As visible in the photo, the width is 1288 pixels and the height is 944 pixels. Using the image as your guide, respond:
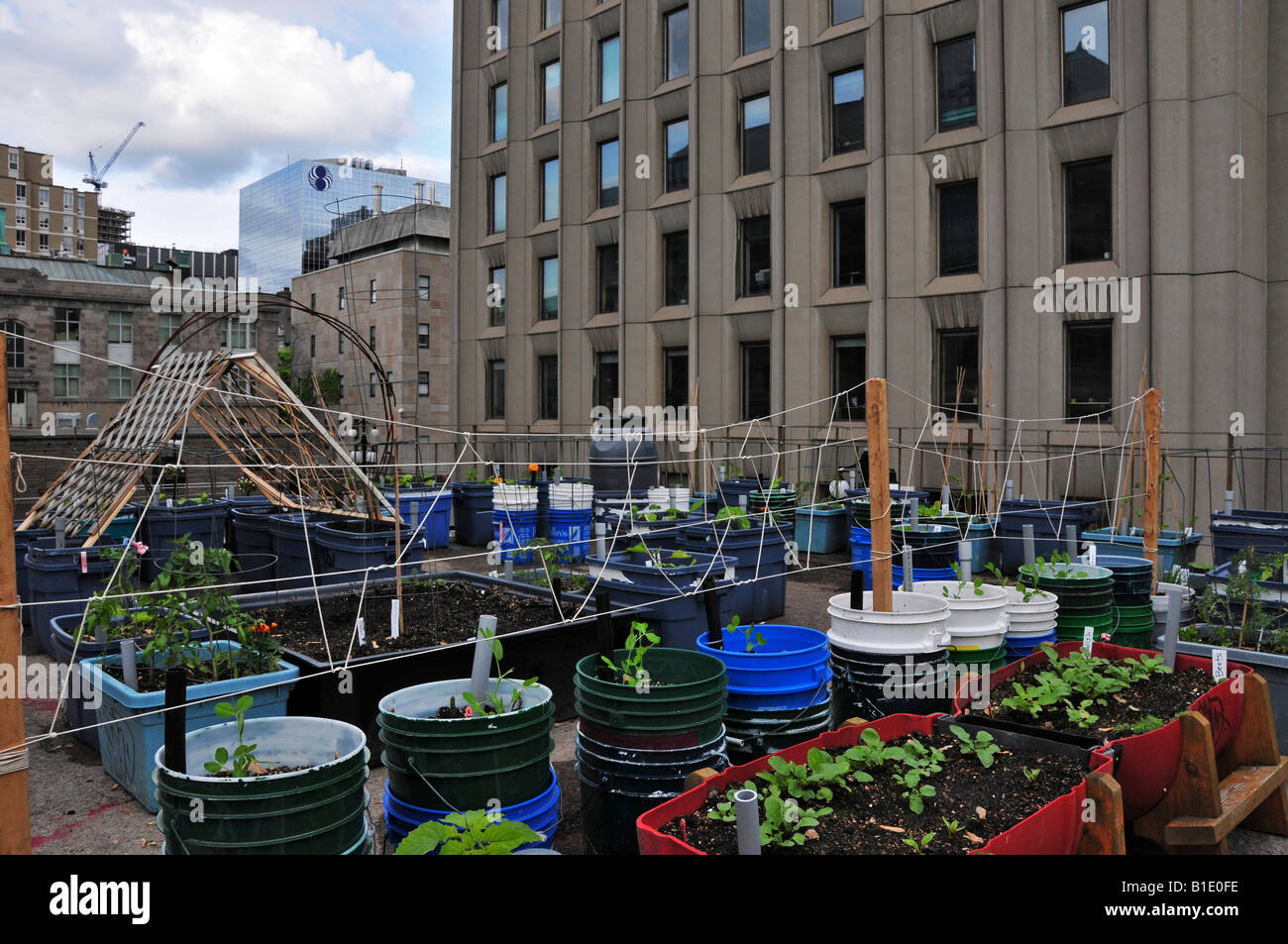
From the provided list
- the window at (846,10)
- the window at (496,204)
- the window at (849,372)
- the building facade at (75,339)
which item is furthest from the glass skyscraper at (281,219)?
the window at (849,372)

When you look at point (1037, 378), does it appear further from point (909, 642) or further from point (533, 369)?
point (533, 369)

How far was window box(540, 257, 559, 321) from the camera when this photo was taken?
2798 centimetres

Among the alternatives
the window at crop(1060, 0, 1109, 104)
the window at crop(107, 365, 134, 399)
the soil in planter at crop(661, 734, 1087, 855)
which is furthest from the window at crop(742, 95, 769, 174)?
the window at crop(107, 365, 134, 399)

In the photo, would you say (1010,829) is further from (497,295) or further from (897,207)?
(497,295)

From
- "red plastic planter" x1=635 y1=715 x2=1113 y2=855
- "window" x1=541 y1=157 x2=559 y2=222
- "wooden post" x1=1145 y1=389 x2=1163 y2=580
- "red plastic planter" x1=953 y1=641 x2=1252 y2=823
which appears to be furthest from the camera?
"window" x1=541 y1=157 x2=559 y2=222

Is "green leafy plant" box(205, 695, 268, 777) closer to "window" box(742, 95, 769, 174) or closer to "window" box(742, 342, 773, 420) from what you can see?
"window" box(742, 342, 773, 420)

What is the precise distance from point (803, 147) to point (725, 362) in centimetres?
527

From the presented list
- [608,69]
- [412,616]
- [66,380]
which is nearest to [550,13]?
[608,69]

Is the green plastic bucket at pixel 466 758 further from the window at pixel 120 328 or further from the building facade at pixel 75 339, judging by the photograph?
the window at pixel 120 328

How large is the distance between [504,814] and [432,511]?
37.2 ft

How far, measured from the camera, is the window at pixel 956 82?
1842 cm

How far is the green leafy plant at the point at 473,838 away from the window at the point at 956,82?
18586 mm

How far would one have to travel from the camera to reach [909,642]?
5.73 m
